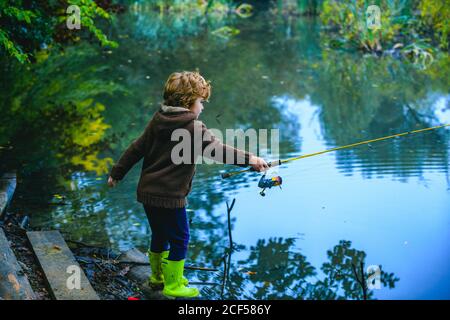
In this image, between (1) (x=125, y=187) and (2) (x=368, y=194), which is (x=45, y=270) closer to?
(1) (x=125, y=187)

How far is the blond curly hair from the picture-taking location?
3.69m

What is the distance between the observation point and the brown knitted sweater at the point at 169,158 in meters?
3.68

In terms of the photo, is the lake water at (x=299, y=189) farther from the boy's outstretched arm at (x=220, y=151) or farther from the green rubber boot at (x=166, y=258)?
the boy's outstretched arm at (x=220, y=151)

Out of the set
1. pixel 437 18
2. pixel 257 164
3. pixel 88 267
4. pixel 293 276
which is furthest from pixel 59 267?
pixel 437 18

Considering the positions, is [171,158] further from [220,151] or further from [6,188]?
[6,188]

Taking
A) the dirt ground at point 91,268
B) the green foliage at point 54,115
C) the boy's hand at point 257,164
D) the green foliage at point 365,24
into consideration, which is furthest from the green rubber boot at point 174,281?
the green foliage at point 365,24

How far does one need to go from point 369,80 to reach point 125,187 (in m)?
7.26

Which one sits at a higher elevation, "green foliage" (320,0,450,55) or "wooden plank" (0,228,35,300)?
"green foliage" (320,0,450,55)

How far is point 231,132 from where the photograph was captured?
338 inches

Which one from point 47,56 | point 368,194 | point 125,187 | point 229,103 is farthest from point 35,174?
point 47,56

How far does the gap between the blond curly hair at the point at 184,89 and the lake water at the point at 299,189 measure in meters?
1.17

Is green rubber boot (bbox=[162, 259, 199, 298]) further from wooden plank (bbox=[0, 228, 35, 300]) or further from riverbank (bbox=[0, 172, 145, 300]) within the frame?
wooden plank (bbox=[0, 228, 35, 300])

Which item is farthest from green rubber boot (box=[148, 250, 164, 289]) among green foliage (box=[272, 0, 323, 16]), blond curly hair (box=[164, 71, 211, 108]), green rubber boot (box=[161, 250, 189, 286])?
green foliage (box=[272, 0, 323, 16])

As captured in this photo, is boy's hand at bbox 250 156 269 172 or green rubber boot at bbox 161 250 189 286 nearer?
boy's hand at bbox 250 156 269 172
